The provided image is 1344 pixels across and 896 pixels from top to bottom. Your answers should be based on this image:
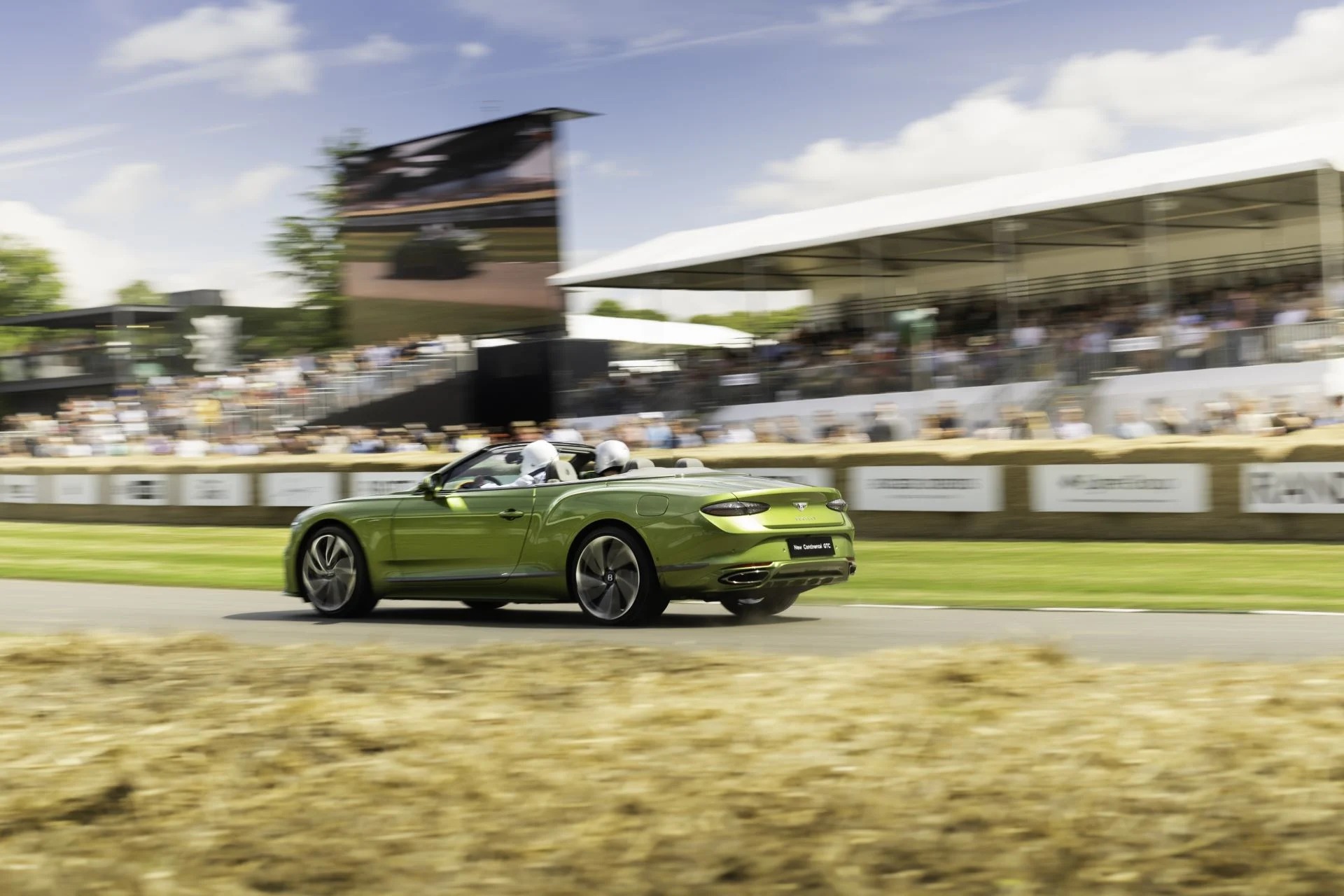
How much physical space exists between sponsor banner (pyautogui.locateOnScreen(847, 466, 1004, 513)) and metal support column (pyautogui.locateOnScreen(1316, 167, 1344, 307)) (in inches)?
317

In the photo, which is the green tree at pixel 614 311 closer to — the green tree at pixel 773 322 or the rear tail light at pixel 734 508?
the green tree at pixel 773 322

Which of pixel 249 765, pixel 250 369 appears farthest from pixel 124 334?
pixel 249 765

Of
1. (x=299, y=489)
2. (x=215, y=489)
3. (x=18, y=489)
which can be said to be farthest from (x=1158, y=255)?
(x=18, y=489)

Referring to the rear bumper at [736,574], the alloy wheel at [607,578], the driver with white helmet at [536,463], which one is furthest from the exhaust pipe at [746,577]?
the driver with white helmet at [536,463]

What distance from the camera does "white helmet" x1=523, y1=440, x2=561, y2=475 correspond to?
11.7 m

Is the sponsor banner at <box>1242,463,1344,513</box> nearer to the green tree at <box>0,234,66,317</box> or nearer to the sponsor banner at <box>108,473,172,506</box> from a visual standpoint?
the sponsor banner at <box>108,473,172,506</box>

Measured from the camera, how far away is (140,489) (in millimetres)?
29391

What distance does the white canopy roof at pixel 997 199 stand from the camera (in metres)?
28.0

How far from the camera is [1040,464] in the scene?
1869 centimetres

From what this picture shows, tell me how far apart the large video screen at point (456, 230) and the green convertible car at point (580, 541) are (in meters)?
26.0

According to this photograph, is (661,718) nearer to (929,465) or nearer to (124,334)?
(929,465)

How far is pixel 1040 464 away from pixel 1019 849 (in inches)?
588

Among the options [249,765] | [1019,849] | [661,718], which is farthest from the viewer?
[661,718]

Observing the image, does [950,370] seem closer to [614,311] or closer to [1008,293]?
[1008,293]
